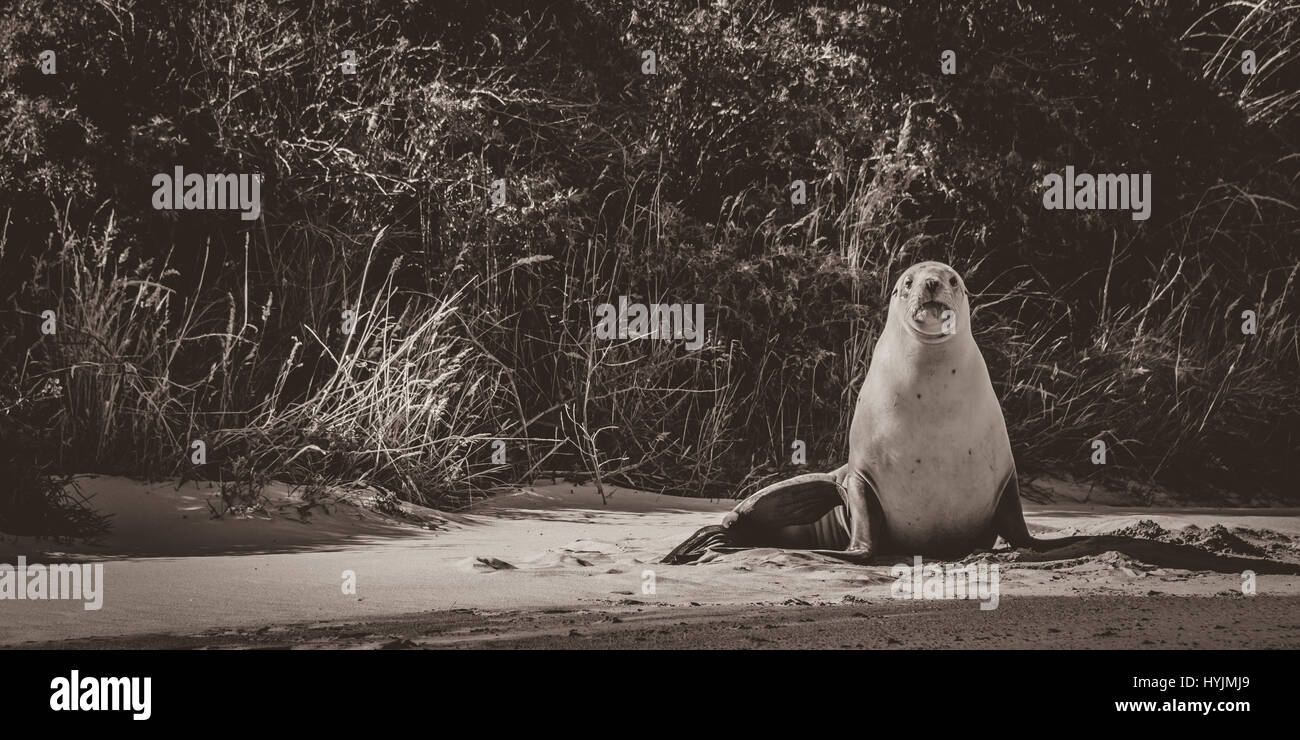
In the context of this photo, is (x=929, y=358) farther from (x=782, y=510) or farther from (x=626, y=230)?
(x=626, y=230)

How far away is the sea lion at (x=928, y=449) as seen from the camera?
738 cm

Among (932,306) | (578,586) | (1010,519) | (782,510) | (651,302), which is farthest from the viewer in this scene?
(651,302)

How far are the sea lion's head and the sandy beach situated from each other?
Result: 116 centimetres

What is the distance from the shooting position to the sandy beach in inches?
213

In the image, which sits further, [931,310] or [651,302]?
[651,302]

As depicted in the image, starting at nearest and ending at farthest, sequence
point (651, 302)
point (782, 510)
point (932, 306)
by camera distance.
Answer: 1. point (932, 306)
2. point (782, 510)
3. point (651, 302)

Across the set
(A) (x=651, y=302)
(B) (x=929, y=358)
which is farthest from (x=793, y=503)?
(A) (x=651, y=302)

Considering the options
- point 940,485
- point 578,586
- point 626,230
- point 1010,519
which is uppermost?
point 626,230

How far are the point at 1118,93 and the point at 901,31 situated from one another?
1.97 metres

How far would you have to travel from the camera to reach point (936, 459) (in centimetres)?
736

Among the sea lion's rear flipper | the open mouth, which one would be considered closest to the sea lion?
the open mouth

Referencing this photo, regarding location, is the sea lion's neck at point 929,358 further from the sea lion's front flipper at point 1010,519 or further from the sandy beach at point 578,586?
the sandy beach at point 578,586

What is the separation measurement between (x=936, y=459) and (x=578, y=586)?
1.99 meters

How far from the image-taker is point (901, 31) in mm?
12289
